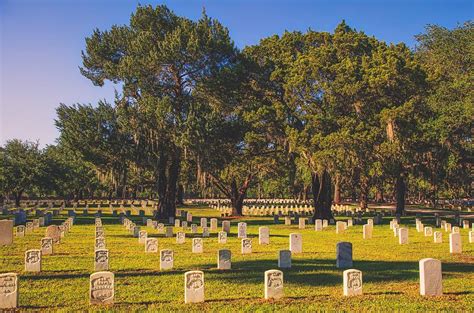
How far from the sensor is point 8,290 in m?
8.59

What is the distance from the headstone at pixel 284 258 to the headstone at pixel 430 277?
414 cm

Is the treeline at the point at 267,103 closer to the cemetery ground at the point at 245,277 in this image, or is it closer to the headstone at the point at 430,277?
the cemetery ground at the point at 245,277

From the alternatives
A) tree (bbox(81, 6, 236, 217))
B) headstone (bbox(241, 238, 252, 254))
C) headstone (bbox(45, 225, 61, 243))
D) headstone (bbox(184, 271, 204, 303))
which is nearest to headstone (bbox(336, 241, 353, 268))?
headstone (bbox(241, 238, 252, 254))

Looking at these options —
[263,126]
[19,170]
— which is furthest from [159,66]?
[19,170]

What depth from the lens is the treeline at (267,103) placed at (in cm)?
2625

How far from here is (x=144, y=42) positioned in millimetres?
28328

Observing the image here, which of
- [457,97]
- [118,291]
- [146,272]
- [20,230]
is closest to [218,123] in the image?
[20,230]

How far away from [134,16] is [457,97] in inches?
852

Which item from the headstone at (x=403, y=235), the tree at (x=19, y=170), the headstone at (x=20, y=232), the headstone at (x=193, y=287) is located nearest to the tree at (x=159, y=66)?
the headstone at (x=20, y=232)

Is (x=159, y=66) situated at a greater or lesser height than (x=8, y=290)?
greater

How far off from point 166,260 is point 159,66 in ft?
59.0

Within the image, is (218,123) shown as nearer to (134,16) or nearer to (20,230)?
(134,16)

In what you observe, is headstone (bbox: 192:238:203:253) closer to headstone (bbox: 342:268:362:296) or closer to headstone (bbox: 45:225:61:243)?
headstone (bbox: 45:225:61:243)

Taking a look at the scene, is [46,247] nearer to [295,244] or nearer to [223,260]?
[223,260]
